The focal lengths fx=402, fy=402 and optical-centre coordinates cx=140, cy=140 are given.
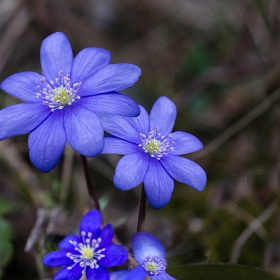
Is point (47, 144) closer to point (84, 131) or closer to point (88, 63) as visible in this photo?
point (84, 131)

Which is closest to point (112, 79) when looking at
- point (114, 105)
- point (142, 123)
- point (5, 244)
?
point (114, 105)

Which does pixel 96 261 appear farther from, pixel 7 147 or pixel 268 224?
pixel 7 147

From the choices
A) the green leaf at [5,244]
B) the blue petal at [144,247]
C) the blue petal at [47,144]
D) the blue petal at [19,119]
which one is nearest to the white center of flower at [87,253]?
the blue petal at [144,247]

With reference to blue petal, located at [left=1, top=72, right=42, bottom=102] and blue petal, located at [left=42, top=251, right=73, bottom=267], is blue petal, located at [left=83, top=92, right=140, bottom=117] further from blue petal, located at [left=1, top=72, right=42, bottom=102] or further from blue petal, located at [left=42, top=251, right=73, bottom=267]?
blue petal, located at [left=42, top=251, right=73, bottom=267]

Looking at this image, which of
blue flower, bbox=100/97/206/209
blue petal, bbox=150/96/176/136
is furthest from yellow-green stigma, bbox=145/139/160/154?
blue petal, bbox=150/96/176/136

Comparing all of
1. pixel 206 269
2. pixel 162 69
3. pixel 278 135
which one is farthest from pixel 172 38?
pixel 206 269

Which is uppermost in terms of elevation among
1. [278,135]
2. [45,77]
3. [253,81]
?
[253,81]
